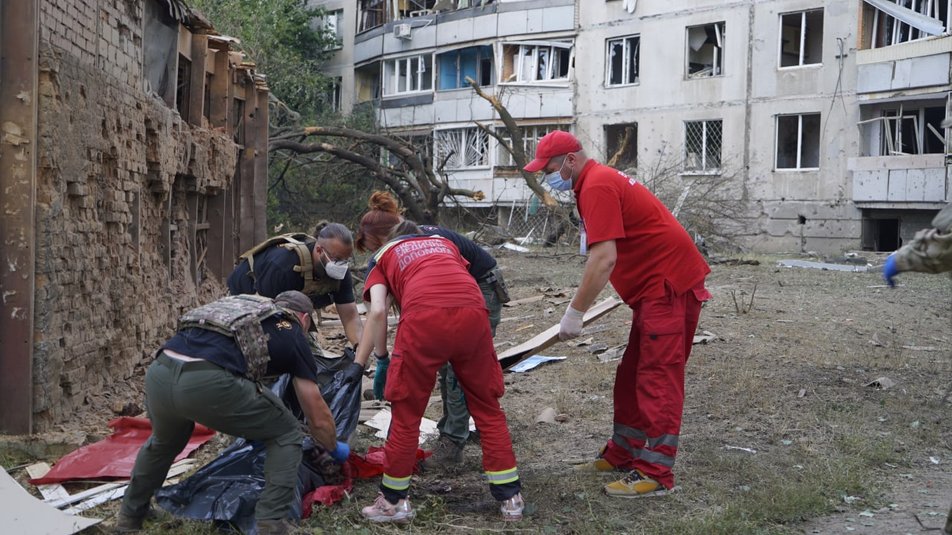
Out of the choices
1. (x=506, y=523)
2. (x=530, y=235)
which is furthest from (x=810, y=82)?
(x=506, y=523)

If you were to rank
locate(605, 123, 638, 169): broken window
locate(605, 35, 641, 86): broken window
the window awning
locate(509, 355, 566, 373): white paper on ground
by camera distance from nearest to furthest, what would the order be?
locate(509, 355, 566, 373): white paper on ground
the window awning
locate(605, 35, 641, 86): broken window
locate(605, 123, 638, 169): broken window

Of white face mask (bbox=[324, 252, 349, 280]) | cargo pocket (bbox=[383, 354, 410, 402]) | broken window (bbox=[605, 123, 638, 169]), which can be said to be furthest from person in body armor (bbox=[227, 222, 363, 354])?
broken window (bbox=[605, 123, 638, 169])

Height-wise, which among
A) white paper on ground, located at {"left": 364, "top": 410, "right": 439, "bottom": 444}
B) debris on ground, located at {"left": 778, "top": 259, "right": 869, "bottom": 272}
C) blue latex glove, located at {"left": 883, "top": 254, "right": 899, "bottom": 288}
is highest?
blue latex glove, located at {"left": 883, "top": 254, "right": 899, "bottom": 288}

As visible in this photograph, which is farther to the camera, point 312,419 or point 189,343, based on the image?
point 312,419

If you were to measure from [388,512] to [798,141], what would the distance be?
22879 mm

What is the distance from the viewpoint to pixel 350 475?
5.23 m

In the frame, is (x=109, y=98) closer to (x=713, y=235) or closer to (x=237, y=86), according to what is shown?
(x=237, y=86)

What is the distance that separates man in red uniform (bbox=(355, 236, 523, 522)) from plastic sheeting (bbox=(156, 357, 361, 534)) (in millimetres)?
362

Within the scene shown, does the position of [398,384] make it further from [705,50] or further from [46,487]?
[705,50]

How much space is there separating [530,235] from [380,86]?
13204mm

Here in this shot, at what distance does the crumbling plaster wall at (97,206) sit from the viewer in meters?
6.14

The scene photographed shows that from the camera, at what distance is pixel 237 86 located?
43.9 feet

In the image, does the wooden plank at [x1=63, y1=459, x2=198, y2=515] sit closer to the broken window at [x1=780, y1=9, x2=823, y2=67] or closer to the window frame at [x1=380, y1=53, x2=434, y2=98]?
the broken window at [x1=780, y1=9, x2=823, y2=67]

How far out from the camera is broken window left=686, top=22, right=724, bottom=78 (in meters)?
26.6
